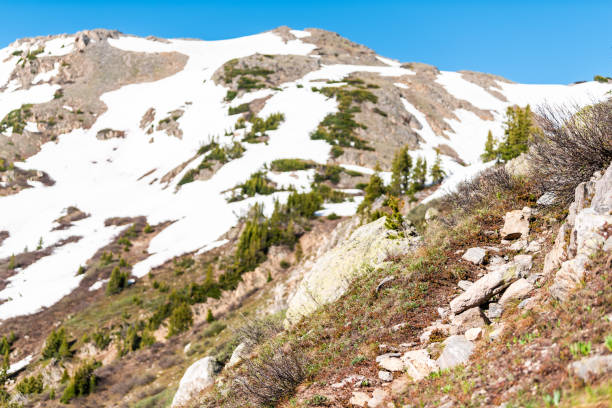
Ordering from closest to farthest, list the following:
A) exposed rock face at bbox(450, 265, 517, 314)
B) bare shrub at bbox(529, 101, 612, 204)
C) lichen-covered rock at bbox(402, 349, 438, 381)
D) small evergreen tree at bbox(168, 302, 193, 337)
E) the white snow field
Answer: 1. lichen-covered rock at bbox(402, 349, 438, 381)
2. exposed rock face at bbox(450, 265, 517, 314)
3. bare shrub at bbox(529, 101, 612, 204)
4. small evergreen tree at bbox(168, 302, 193, 337)
5. the white snow field

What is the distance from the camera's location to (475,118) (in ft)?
308

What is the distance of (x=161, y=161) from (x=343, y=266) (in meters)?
77.6

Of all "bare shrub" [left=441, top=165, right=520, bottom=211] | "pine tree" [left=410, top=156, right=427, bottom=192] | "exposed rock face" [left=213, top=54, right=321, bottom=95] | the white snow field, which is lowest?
"bare shrub" [left=441, top=165, right=520, bottom=211]

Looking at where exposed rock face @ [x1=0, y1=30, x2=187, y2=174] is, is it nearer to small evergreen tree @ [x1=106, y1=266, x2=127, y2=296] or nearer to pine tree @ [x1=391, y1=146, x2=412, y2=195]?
small evergreen tree @ [x1=106, y1=266, x2=127, y2=296]

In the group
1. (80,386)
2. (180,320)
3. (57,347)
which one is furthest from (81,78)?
(80,386)

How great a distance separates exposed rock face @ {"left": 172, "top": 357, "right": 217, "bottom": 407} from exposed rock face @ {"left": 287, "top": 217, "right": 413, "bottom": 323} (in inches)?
126

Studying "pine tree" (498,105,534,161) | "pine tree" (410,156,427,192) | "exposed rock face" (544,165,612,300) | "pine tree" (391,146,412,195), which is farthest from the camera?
"pine tree" (410,156,427,192)

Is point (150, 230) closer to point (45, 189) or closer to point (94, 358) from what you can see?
point (94, 358)

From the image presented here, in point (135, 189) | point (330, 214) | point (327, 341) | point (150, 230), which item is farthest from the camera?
point (135, 189)

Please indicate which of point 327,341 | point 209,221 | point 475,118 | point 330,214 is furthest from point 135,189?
point 475,118

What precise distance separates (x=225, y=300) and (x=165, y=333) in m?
5.00

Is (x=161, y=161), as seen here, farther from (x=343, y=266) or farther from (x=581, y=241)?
(x=581, y=241)

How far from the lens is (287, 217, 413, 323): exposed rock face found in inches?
441

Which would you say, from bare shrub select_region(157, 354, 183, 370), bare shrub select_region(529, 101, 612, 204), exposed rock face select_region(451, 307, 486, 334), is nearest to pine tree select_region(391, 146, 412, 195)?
bare shrub select_region(157, 354, 183, 370)
